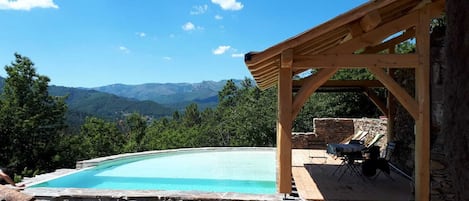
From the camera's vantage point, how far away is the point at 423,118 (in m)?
6.17

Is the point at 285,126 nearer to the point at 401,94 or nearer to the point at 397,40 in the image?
the point at 401,94

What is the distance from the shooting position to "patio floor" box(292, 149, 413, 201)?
6.76 metres

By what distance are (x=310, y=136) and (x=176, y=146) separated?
8576 mm

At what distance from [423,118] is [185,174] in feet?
23.5

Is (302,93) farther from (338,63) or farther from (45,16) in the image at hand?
(45,16)

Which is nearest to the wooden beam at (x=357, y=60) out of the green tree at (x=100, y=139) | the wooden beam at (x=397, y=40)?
the wooden beam at (x=397, y=40)

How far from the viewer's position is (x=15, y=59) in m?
22.9

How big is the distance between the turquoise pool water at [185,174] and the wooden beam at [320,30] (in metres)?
4.01

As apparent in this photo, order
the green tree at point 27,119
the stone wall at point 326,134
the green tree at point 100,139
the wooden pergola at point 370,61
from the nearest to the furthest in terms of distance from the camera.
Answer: the wooden pergola at point 370,61 < the stone wall at point 326,134 < the green tree at point 27,119 < the green tree at point 100,139

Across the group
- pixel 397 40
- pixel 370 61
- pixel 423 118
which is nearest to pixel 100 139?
pixel 397 40

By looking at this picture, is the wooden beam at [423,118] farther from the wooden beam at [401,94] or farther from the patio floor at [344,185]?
the patio floor at [344,185]

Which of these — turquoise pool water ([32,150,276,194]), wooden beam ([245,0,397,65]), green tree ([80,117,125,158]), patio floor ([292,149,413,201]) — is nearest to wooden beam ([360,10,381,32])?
wooden beam ([245,0,397,65])

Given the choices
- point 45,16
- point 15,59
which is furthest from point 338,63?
point 45,16

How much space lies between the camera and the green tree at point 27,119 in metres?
22.7
